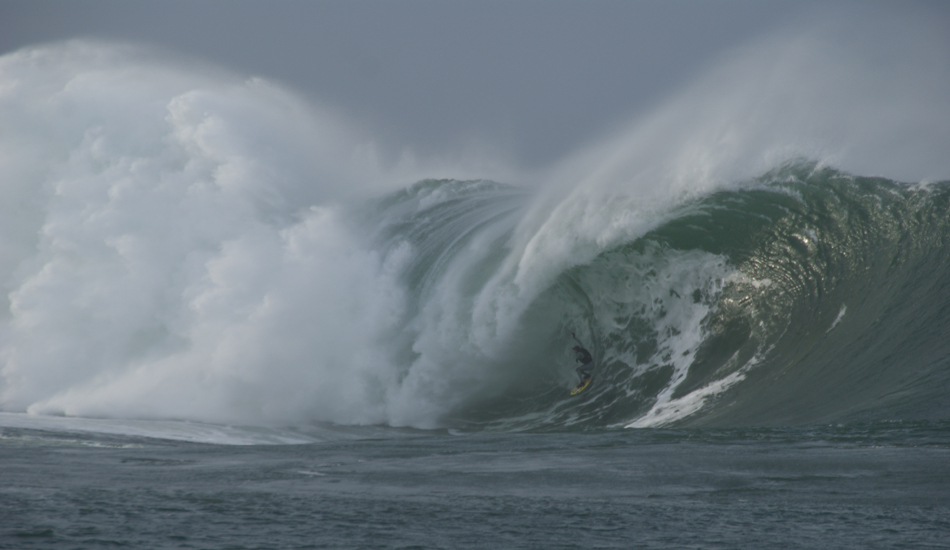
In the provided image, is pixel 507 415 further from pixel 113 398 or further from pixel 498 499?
pixel 498 499

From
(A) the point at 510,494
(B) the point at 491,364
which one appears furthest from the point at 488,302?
(A) the point at 510,494

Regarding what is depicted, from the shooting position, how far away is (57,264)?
15.7 metres

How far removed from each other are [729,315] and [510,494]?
27.3 feet

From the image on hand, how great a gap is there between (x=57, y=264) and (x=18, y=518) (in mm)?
14087

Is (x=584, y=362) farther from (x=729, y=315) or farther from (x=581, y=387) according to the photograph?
(x=729, y=315)

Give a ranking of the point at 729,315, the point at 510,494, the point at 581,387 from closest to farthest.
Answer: the point at 510,494 → the point at 729,315 → the point at 581,387

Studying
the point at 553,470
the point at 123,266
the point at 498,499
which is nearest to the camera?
the point at 498,499

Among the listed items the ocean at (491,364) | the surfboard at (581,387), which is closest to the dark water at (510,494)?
the ocean at (491,364)

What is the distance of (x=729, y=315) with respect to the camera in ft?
38.4

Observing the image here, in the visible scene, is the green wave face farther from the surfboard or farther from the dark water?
the dark water

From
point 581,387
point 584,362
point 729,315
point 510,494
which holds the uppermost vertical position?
point 729,315

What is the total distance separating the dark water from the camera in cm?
314

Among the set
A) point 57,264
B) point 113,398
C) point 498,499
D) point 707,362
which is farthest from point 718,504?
point 57,264

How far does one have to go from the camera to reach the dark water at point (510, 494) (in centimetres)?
314
